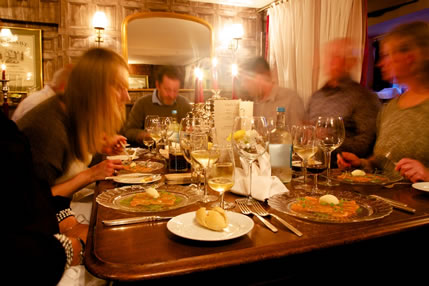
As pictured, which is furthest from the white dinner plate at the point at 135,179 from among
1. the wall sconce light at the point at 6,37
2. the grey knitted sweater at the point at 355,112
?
the wall sconce light at the point at 6,37

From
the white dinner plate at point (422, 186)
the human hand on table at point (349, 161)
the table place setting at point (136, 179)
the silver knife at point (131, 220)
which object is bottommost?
the silver knife at point (131, 220)

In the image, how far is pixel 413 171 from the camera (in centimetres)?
133

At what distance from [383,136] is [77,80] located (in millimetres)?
1708

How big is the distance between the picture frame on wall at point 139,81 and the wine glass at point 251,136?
3727 mm

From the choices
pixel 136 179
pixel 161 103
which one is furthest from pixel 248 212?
pixel 161 103

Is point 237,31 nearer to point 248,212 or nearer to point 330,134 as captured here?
point 330,134

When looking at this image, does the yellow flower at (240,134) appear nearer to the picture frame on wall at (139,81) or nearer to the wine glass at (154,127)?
the wine glass at (154,127)

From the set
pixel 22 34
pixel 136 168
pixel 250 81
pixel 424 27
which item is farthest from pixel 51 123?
pixel 22 34

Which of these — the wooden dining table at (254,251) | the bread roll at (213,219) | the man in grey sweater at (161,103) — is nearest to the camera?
the wooden dining table at (254,251)

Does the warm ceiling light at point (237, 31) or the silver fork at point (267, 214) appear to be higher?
the warm ceiling light at point (237, 31)

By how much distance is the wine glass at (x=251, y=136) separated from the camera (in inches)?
41.8

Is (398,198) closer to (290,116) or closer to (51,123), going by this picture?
(51,123)

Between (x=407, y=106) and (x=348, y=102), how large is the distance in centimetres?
69

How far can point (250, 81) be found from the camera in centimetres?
332
